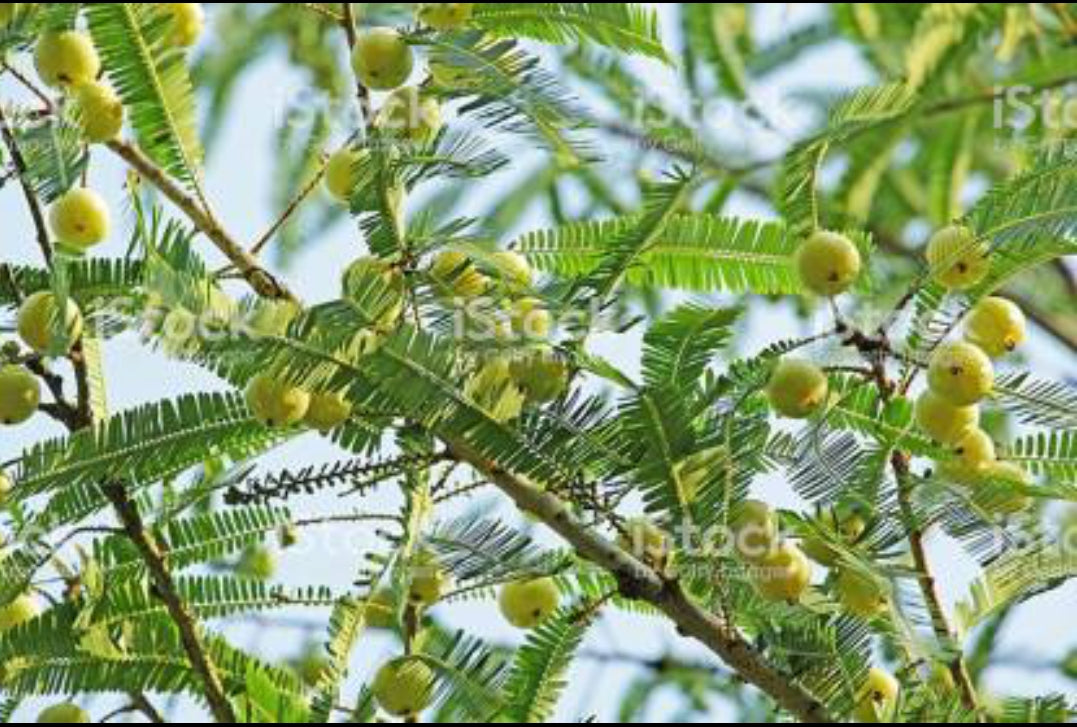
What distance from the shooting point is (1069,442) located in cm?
275

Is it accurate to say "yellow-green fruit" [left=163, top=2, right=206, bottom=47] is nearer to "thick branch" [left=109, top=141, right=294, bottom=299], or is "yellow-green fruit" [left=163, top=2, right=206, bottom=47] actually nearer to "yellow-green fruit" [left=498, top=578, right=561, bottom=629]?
"thick branch" [left=109, top=141, right=294, bottom=299]

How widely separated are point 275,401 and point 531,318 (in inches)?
12.8

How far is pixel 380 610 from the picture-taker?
2.79m

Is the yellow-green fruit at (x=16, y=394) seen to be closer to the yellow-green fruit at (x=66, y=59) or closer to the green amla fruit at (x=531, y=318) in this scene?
the yellow-green fruit at (x=66, y=59)

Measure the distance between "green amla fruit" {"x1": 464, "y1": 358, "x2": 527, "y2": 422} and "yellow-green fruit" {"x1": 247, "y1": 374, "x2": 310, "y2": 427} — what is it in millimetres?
195

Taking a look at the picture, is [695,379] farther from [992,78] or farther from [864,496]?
[992,78]

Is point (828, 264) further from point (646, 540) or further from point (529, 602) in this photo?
point (529, 602)

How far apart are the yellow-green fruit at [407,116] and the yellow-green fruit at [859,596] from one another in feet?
2.55

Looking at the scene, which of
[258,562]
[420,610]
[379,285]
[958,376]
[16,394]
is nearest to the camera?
[379,285]

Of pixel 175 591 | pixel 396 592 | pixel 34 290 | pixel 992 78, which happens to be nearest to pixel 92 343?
pixel 34 290

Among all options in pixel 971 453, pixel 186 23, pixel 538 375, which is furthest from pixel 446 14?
pixel 971 453

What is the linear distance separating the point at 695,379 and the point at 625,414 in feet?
0.33

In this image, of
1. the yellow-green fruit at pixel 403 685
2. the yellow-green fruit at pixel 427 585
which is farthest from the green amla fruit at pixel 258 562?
the yellow-green fruit at pixel 403 685

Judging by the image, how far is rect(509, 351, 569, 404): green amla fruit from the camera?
7.69ft
